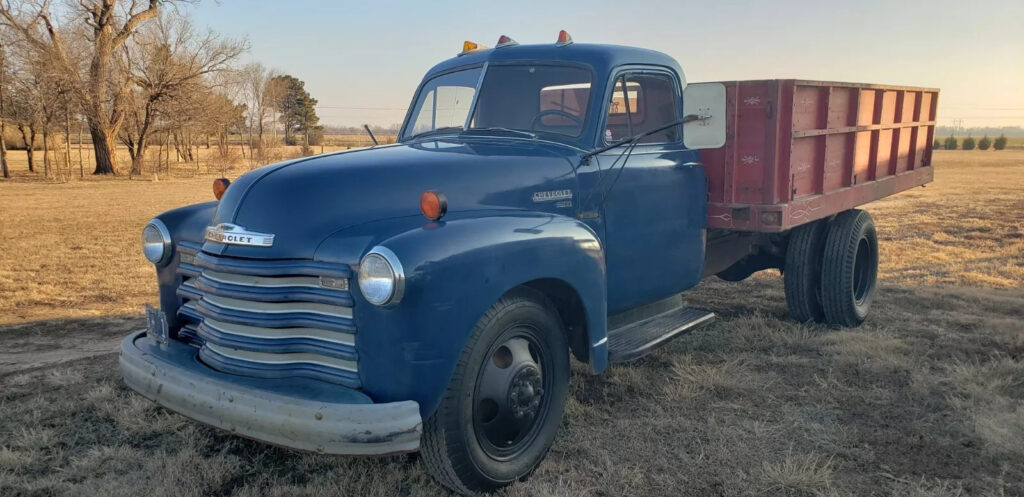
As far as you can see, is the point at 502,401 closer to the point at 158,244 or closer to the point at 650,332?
the point at 650,332

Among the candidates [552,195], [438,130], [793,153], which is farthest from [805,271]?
[438,130]

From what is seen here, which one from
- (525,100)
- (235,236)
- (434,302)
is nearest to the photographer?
(434,302)

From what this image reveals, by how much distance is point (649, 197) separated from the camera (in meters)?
4.25

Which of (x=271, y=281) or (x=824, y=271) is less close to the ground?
(x=271, y=281)

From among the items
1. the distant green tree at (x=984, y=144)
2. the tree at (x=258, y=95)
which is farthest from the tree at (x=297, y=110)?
the distant green tree at (x=984, y=144)

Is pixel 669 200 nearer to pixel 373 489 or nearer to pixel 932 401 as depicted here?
pixel 932 401

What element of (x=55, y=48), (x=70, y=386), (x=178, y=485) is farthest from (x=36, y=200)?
(x=178, y=485)

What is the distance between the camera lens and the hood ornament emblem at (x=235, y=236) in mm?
2871

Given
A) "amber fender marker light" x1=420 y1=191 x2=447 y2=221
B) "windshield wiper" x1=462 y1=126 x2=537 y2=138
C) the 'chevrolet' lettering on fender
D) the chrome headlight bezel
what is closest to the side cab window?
"windshield wiper" x1=462 y1=126 x2=537 y2=138

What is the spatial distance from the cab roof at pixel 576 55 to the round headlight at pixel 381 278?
208cm

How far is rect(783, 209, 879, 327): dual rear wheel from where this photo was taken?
19.0 ft

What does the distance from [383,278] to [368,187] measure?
649 mm

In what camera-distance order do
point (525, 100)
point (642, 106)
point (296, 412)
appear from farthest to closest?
point (642, 106), point (525, 100), point (296, 412)

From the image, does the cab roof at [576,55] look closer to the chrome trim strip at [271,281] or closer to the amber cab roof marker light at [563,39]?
the amber cab roof marker light at [563,39]
